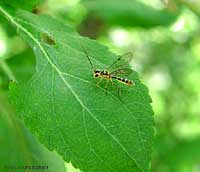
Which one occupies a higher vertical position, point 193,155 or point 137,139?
point 193,155

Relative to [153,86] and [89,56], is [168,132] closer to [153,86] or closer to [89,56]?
[153,86]

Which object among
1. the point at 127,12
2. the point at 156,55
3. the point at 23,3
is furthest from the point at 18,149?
the point at 156,55

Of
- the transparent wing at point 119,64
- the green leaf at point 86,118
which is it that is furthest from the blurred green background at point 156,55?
the green leaf at point 86,118

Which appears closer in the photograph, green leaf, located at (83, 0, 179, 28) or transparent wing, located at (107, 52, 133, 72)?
transparent wing, located at (107, 52, 133, 72)

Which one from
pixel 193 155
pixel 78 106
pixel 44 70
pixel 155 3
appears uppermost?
pixel 155 3

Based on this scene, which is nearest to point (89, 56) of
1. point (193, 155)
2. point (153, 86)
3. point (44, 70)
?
point (44, 70)

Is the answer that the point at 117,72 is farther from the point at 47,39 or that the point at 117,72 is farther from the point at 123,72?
the point at 47,39

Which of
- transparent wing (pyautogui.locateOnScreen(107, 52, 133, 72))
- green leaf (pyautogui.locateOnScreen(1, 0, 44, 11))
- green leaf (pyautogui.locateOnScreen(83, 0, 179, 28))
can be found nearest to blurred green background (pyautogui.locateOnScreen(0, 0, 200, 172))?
green leaf (pyautogui.locateOnScreen(83, 0, 179, 28))

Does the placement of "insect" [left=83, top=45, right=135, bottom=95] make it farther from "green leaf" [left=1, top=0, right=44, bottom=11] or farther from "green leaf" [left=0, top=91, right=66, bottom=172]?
"green leaf" [left=0, top=91, right=66, bottom=172]
